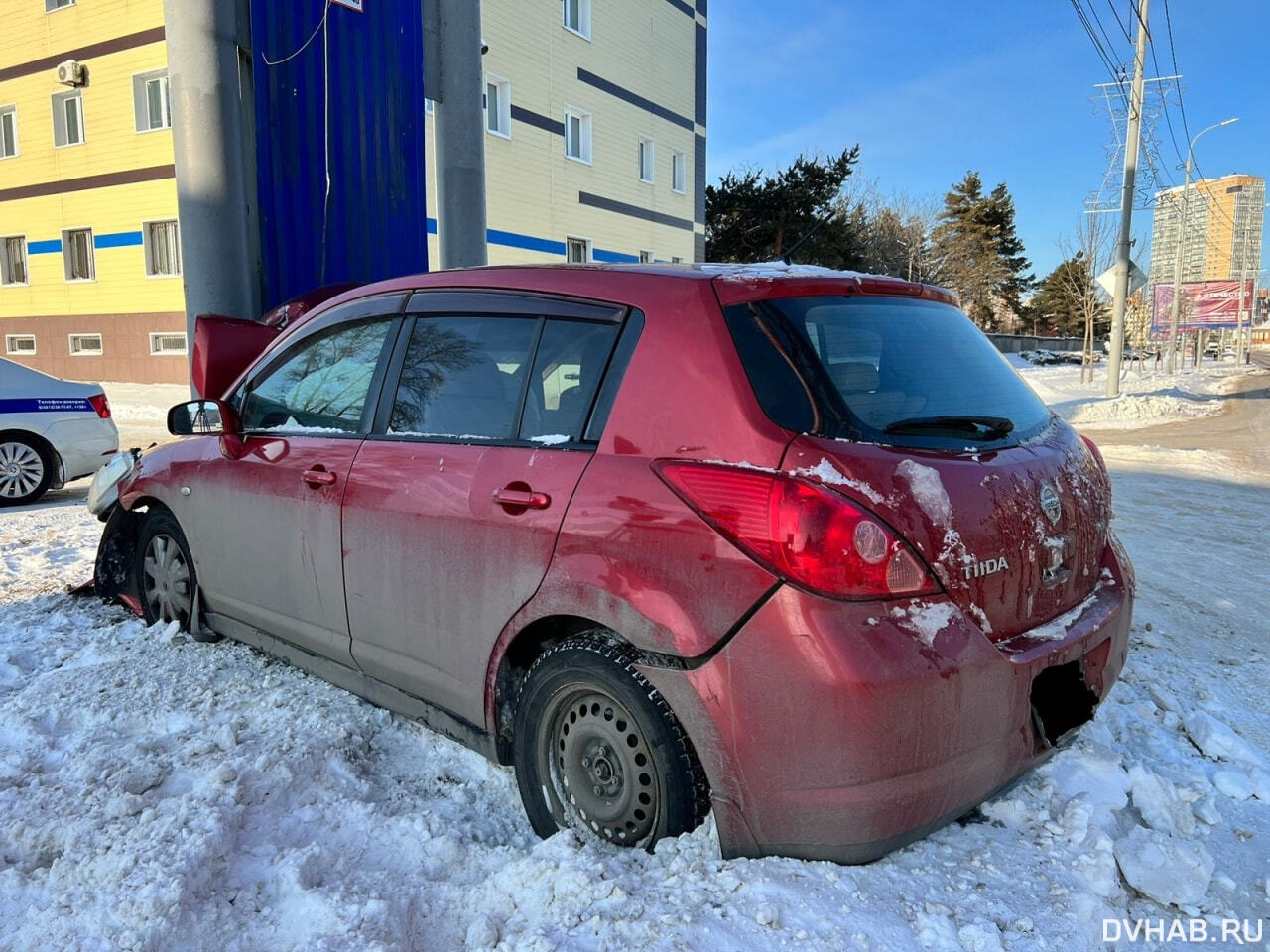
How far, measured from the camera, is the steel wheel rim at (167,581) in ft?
13.3

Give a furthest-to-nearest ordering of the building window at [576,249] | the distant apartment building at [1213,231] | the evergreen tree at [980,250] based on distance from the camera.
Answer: the evergreen tree at [980,250]
the distant apartment building at [1213,231]
the building window at [576,249]

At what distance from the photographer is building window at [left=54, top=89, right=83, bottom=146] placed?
20.5m

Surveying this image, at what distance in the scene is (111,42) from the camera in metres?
19.2

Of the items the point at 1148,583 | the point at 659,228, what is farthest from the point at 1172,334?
the point at 1148,583

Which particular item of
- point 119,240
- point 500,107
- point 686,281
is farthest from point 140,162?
point 686,281

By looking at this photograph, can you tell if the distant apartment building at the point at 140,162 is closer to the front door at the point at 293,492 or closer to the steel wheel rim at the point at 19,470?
the steel wheel rim at the point at 19,470

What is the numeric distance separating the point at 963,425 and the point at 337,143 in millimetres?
5644

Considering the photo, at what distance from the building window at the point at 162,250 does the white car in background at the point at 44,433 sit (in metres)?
12.4

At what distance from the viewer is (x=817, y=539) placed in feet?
6.51

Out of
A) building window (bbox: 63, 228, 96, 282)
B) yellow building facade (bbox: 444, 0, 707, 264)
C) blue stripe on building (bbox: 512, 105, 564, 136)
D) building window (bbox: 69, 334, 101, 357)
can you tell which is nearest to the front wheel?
yellow building facade (bbox: 444, 0, 707, 264)

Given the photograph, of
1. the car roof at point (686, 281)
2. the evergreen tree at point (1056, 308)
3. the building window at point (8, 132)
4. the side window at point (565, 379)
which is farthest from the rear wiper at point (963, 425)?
the evergreen tree at point (1056, 308)

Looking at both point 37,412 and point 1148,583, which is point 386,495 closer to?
point 1148,583

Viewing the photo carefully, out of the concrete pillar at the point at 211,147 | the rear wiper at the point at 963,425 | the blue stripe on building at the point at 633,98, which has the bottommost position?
the rear wiper at the point at 963,425

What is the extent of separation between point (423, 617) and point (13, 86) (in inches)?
1012
